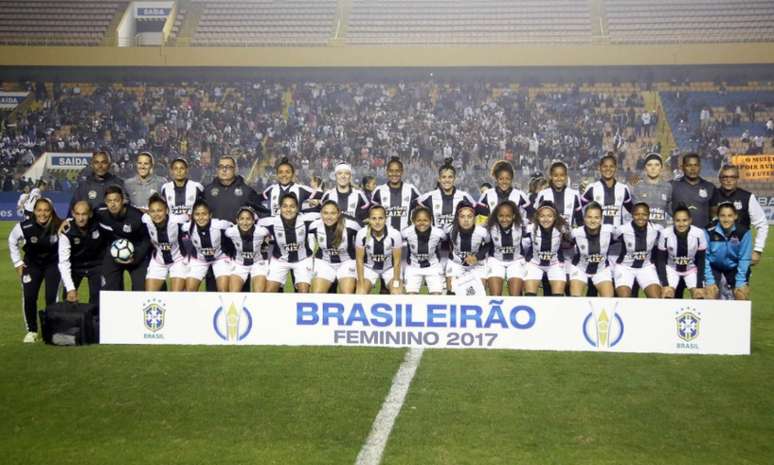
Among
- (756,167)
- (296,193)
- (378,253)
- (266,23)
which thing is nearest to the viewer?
(378,253)

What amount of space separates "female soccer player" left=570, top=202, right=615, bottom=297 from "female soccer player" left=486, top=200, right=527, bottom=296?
594 millimetres

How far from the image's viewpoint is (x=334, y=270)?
9.13 meters

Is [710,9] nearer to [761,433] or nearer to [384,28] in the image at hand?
[384,28]

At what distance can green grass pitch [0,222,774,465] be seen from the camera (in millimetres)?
5059

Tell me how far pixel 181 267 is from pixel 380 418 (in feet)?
13.6

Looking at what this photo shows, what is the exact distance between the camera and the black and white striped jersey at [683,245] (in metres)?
8.65

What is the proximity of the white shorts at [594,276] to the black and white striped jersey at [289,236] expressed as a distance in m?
2.98

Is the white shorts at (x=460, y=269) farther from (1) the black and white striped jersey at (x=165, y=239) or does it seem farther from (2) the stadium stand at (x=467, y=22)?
(2) the stadium stand at (x=467, y=22)

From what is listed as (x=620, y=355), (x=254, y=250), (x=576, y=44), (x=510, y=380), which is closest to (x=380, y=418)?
(x=510, y=380)

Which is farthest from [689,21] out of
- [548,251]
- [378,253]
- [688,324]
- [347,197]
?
[688,324]

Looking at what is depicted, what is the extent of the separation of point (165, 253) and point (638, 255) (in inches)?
205

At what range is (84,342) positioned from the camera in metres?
8.17

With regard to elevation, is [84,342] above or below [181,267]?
below

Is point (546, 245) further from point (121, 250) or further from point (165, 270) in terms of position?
point (121, 250)
